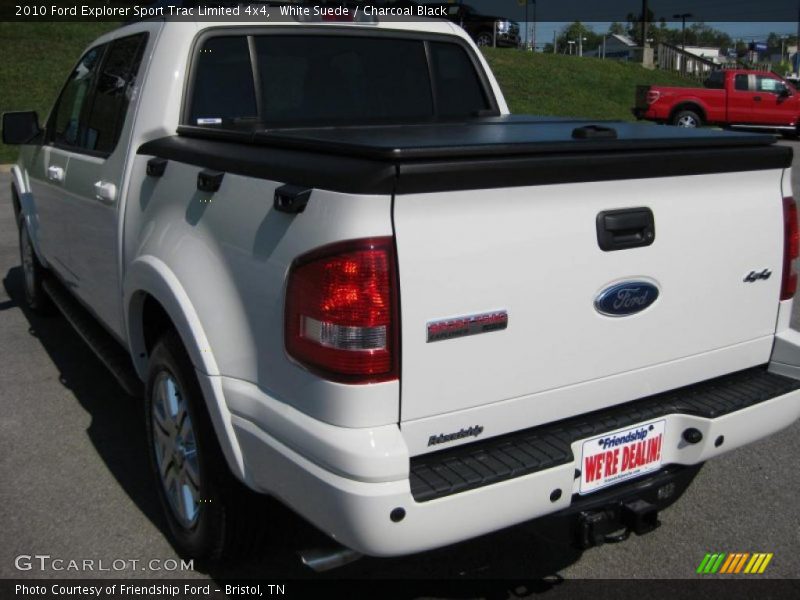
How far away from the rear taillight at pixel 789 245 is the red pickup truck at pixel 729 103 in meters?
20.5

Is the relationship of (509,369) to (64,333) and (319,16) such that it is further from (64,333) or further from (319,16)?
(64,333)

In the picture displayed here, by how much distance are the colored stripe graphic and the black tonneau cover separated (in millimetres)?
1473

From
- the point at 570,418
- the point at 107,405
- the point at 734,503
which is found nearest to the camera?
the point at 570,418

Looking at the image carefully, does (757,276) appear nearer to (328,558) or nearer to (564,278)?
(564,278)

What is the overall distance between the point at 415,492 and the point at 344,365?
1.27ft

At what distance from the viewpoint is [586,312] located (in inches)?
103

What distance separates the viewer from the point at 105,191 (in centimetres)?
377

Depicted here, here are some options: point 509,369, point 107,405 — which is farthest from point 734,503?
point 107,405

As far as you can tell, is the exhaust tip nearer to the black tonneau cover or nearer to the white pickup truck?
the white pickup truck

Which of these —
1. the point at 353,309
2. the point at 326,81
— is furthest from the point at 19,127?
the point at 353,309

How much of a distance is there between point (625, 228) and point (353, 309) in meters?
0.91

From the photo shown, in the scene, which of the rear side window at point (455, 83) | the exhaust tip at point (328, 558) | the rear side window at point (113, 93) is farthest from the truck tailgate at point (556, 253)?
the rear side window at point (455, 83)

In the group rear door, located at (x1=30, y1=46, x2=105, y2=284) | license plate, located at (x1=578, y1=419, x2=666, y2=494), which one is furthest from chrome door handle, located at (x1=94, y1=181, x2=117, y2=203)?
license plate, located at (x1=578, y1=419, x2=666, y2=494)

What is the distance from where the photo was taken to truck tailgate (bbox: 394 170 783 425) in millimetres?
2326
